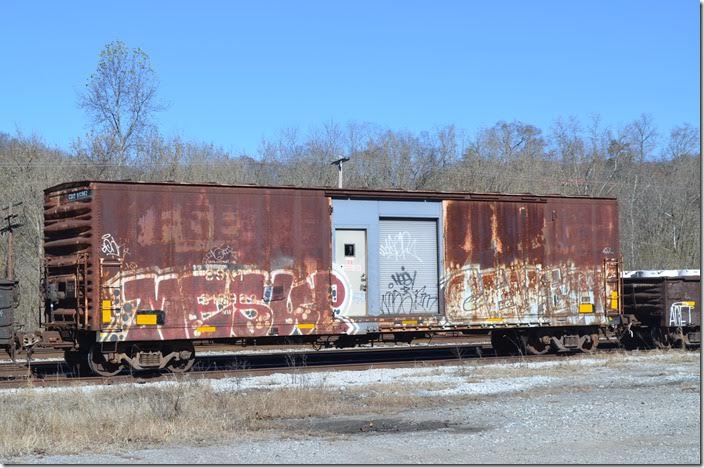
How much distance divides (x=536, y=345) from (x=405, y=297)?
154 inches

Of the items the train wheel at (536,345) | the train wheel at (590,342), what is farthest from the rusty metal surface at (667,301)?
the train wheel at (536,345)

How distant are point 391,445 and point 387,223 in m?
9.16

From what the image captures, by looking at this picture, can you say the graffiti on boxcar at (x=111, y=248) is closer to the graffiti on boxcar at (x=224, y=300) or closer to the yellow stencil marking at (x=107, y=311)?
the graffiti on boxcar at (x=224, y=300)

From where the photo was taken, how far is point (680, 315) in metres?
21.3

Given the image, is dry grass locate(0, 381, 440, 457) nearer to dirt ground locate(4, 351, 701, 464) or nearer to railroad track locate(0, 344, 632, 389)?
dirt ground locate(4, 351, 701, 464)

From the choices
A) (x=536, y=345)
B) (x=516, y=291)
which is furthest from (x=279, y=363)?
(x=536, y=345)

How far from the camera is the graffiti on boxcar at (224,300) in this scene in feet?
51.5

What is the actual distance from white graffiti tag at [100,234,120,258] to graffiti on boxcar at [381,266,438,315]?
5.28 meters

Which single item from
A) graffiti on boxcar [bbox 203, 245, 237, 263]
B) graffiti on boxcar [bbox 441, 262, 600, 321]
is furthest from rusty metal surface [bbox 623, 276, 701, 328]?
graffiti on boxcar [bbox 203, 245, 237, 263]

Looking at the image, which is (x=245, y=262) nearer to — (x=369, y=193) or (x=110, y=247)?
(x=110, y=247)

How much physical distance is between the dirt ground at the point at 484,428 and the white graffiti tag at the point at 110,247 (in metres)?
3.29

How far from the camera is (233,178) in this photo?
46094 mm

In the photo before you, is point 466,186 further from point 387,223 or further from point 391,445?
point 391,445

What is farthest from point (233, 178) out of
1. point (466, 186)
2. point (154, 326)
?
point (154, 326)
